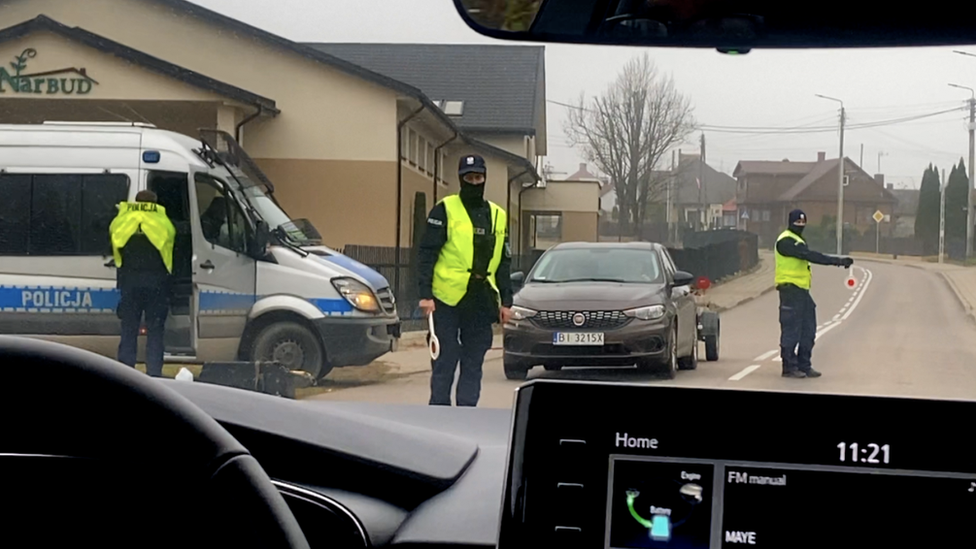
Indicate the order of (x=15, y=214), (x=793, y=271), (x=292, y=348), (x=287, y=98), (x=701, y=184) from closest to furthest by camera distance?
(x=701, y=184) < (x=793, y=271) < (x=287, y=98) < (x=15, y=214) < (x=292, y=348)

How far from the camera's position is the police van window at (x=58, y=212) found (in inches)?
154

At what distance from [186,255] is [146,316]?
0.45 metres

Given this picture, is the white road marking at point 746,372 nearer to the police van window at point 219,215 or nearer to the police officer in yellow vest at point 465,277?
the police officer in yellow vest at point 465,277

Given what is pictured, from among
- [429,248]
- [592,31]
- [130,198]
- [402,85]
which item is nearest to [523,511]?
[592,31]

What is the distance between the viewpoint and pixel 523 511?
174 cm

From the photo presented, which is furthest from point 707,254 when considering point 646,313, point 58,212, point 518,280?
point 58,212

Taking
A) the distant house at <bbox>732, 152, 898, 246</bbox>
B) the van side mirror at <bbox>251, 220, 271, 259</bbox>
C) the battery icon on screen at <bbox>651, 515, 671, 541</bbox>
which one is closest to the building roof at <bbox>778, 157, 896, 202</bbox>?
the distant house at <bbox>732, 152, 898, 246</bbox>

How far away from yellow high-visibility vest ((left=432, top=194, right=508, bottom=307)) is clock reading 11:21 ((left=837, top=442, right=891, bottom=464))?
2.32 m

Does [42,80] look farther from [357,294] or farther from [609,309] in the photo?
[609,309]

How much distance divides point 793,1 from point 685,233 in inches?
43.7

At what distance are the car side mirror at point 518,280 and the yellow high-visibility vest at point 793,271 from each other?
78 cm

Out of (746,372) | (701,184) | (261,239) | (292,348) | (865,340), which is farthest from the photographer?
(261,239)

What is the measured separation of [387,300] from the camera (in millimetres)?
4031

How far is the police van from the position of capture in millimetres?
3676
